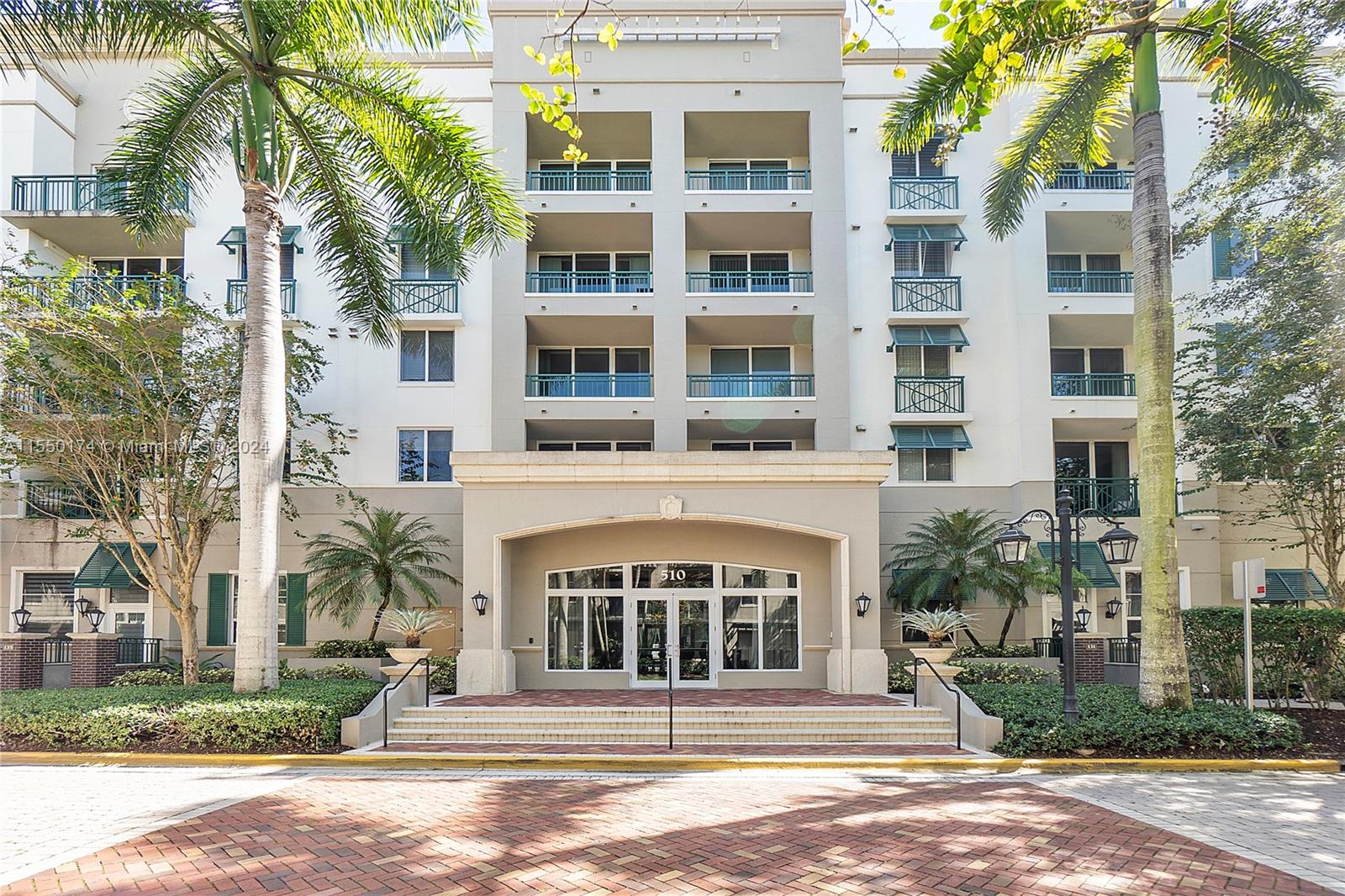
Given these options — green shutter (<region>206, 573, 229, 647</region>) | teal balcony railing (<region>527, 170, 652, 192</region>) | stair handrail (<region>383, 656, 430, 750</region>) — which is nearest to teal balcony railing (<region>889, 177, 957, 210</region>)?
teal balcony railing (<region>527, 170, 652, 192</region>)

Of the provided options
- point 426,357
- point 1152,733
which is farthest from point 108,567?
point 1152,733

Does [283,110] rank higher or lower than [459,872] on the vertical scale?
higher

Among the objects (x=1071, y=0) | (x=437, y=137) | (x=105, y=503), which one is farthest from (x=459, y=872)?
(x=105, y=503)

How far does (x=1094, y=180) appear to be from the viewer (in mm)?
24328

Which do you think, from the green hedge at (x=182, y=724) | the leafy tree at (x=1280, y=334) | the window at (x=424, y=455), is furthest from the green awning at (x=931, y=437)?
the green hedge at (x=182, y=724)

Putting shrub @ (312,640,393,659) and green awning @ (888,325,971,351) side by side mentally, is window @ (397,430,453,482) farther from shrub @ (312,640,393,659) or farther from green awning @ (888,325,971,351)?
green awning @ (888,325,971,351)

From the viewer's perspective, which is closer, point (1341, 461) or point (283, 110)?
point (283, 110)

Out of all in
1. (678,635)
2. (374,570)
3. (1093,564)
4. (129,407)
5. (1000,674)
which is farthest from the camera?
(1093,564)

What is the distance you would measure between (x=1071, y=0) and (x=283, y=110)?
13.1m

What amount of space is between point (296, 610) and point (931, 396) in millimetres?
17282

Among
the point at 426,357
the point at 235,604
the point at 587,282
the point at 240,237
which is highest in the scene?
the point at 240,237

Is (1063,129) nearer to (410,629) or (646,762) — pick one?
(646,762)

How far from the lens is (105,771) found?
12.3m

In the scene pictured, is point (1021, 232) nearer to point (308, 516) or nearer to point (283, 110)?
point (283, 110)
